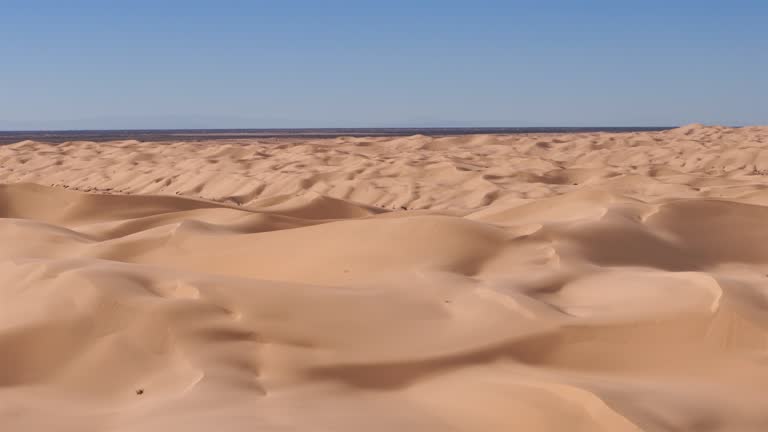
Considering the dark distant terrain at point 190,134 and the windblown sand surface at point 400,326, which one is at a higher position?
the windblown sand surface at point 400,326

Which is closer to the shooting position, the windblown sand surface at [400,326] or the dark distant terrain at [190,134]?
the windblown sand surface at [400,326]

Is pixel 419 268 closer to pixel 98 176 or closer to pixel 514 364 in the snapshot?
pixel 514 364

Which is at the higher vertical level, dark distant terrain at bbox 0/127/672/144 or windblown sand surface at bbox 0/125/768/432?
windblown sand surface at bbox 0/125/768/432

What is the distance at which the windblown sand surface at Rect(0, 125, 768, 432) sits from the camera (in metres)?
3.19

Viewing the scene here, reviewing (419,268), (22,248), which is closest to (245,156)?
(22,248)

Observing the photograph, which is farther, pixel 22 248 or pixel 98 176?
pixel 98 176

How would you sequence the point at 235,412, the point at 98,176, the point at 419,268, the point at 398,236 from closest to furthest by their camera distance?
the point at 235,412 < the point at 419,268 < the point at 398,236 < the point at 98,176

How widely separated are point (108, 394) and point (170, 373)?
0.26 meters

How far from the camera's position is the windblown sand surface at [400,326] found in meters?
3.19

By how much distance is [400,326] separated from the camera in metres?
4.21

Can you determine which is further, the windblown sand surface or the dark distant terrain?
the dark distant terrain

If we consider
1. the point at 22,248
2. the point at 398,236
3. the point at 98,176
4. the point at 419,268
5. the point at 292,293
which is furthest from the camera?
the point at 98,176

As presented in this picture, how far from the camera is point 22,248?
7.64m

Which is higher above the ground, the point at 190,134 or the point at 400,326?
the point at 400,326
